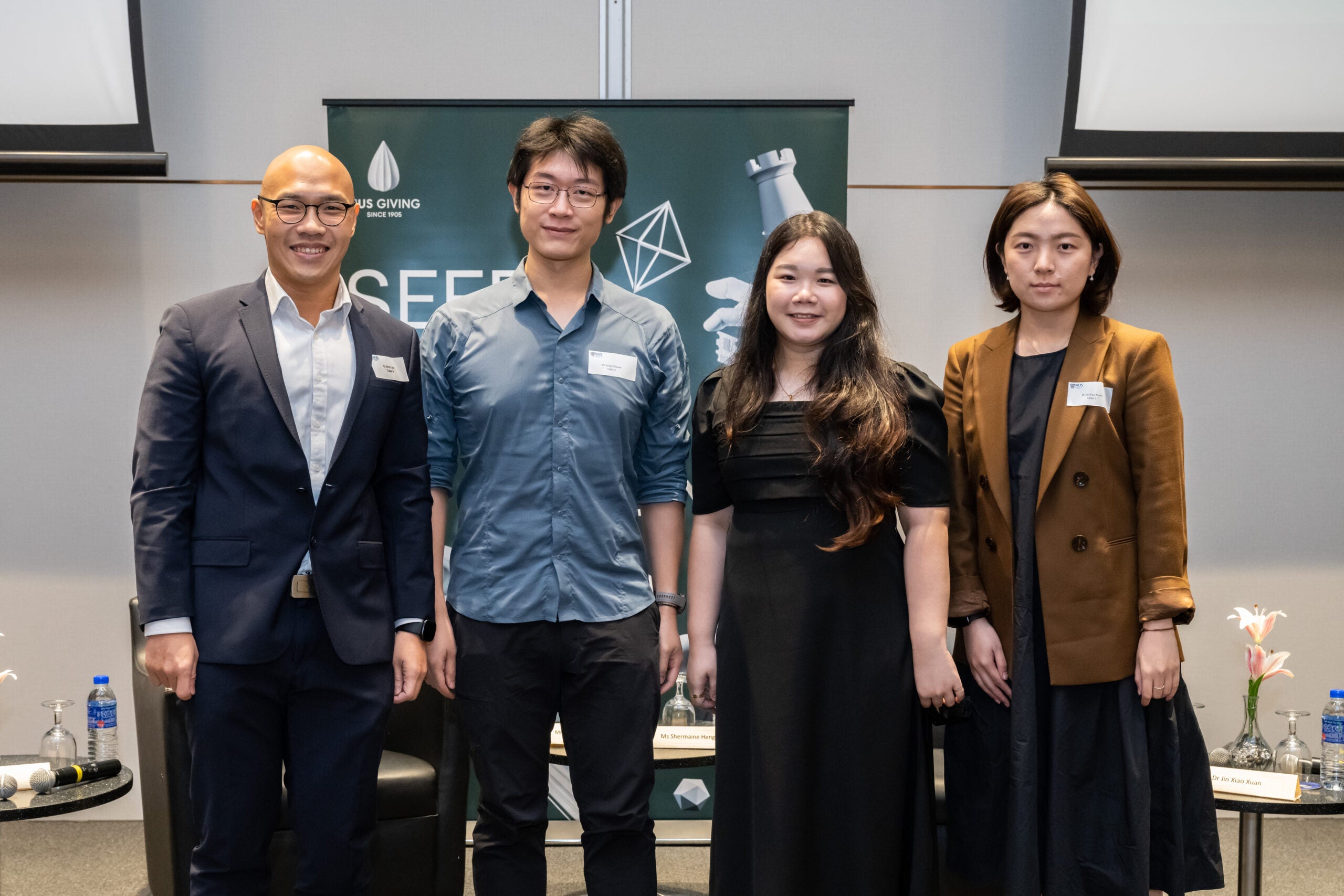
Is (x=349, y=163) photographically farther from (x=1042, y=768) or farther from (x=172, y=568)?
(x=1042, y=768)

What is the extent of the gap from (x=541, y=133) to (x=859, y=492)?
962 millimetres

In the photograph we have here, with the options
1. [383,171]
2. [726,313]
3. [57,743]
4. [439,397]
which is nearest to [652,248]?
[726,313]

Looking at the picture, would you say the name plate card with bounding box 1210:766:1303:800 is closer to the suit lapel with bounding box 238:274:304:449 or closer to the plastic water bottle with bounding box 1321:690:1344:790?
the plastic water bottle with bounding box 1321:690:1344:790

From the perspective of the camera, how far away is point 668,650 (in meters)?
2.15

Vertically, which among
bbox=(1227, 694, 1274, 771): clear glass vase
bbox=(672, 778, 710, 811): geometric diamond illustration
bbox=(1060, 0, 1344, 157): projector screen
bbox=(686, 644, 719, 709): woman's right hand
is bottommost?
bbox=(672, 778, 710, 811): geometric diamond illustration

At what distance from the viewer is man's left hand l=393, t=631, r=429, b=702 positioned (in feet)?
6.44

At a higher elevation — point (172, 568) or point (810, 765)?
point (172, 568)

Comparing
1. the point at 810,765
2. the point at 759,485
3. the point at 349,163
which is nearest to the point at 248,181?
the point at 349,163

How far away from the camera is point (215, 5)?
374 centimetres

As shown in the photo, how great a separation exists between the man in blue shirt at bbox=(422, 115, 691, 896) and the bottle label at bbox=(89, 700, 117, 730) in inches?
66.6

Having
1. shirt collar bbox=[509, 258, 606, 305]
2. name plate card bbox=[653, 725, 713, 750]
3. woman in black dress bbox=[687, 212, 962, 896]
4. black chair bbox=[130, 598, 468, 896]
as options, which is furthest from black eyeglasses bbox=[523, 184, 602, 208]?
name plate card bbox=[653, 725, 713, 750]

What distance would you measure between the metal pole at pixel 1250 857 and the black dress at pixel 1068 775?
Result: 60 centimetres

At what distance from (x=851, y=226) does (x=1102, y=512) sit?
207 centimetres

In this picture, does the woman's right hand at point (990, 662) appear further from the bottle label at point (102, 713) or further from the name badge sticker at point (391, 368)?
the bottle label at point (102, 713)
